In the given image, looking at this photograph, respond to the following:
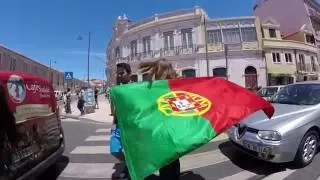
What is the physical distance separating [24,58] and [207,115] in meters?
82.4

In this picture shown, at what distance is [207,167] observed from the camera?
6660mm

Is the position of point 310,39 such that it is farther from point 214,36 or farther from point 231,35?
point 214,36

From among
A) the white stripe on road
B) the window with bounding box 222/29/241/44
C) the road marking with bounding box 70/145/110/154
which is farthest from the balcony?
the white stripe on road

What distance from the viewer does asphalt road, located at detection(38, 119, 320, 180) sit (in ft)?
19.6

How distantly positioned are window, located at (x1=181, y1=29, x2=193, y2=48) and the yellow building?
7236mm

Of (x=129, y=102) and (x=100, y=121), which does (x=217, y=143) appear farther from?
(x=100, y=121)

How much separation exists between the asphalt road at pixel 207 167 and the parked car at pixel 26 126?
77 cm

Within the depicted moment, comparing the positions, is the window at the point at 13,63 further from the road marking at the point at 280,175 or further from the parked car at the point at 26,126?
the road marking at the point at 280,175

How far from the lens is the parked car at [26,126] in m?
4.30

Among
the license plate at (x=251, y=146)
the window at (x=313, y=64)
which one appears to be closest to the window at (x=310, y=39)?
the window at (x=313, y=64)

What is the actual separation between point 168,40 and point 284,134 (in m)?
33.8

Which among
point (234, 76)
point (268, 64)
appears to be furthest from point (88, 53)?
point (268, 64)

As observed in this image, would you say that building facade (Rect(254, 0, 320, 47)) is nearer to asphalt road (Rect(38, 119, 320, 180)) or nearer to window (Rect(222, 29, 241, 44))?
window (Rect(222, 29, 241, 44))

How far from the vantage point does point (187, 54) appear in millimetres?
37656
